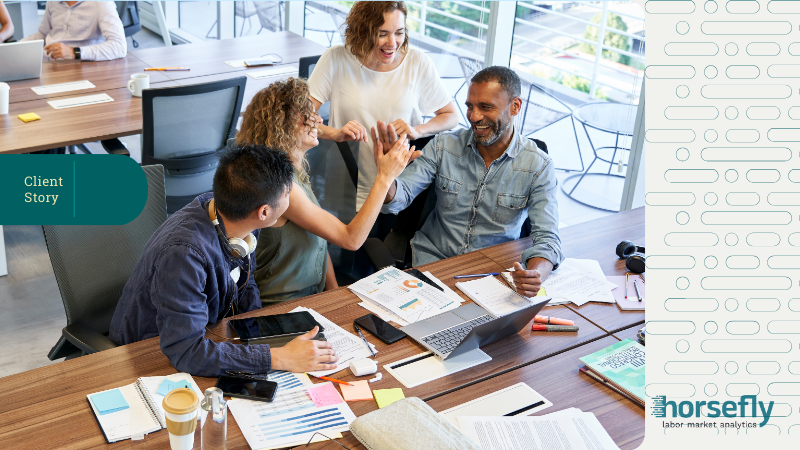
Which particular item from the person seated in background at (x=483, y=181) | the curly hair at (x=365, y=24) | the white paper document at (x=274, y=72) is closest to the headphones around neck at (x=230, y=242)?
the person seated in background at (x=483, y=181)

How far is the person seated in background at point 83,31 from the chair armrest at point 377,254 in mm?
2570

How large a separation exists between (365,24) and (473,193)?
81cm

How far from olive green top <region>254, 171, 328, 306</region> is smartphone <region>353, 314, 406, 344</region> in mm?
406

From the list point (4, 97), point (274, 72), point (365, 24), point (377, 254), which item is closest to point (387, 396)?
point (377, 254)

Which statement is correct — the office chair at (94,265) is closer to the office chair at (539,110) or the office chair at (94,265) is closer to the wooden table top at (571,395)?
the wooden table top at (571,395)

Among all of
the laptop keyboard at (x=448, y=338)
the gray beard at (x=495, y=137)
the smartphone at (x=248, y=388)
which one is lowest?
the smartphone at (x=248, y=388)

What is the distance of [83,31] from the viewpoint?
4227 millimetres

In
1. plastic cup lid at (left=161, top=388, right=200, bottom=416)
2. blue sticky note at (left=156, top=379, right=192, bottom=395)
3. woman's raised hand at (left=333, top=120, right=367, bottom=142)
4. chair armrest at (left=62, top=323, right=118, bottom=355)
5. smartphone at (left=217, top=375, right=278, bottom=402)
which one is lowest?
chair armrest at (left=62, top=323, right=118, bottom=355)

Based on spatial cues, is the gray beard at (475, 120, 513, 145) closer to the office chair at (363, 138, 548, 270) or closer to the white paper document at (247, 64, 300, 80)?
the office chair at (363, 138, 548, 270)

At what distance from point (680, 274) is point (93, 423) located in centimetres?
131

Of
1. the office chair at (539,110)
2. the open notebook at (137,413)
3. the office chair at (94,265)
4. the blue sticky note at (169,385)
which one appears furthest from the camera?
the office chair at (539,110)

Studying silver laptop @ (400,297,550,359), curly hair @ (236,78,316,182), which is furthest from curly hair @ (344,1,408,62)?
silver laptop @ (400,297,550,359)

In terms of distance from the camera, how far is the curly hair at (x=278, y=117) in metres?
2.18

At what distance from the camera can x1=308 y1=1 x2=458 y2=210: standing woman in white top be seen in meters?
2.73
